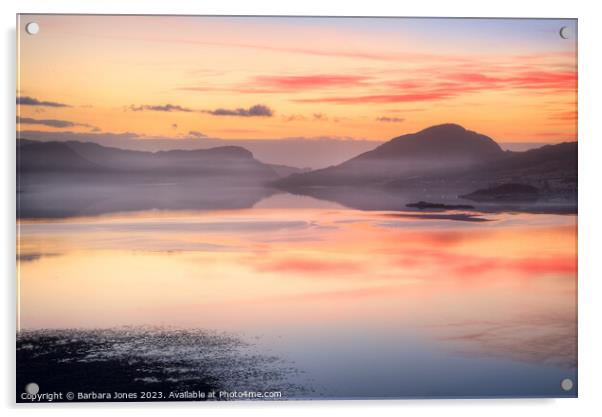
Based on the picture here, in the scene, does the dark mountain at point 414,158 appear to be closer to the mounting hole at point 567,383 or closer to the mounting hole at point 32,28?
the mounting hole at point 567,383

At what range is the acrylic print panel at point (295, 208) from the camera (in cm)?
366

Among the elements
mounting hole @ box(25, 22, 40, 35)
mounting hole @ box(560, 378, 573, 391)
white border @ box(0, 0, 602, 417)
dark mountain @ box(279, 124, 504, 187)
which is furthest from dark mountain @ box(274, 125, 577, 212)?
mounting hole @ box(25, 22, 40, 35)

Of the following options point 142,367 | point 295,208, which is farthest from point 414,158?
point 142,367

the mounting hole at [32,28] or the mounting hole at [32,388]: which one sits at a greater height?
the mounting hole at [32,28]

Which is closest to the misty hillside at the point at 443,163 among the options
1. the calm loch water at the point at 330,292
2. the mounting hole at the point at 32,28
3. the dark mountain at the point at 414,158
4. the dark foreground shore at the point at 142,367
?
the dark mountain at the point at 414,158

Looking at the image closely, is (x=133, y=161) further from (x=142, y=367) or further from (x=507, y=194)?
(x=507, y=194)

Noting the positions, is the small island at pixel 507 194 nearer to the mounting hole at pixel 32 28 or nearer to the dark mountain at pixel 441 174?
the dark mountain at pixel 441 174

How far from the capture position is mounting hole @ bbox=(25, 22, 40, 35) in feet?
12.0

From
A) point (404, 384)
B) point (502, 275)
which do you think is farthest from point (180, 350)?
point (502, 275)

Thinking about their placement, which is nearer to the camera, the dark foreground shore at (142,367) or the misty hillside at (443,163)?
the dark foreground shore at (142,367)

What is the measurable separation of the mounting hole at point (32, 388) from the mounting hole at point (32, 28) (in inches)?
60.7

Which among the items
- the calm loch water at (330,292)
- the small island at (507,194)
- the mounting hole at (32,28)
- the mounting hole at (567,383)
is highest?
the mounting hole at (32,28)
